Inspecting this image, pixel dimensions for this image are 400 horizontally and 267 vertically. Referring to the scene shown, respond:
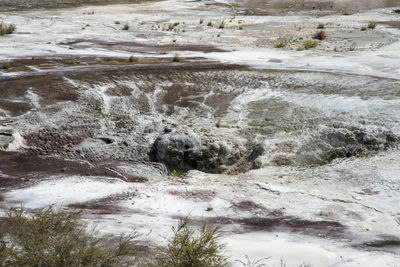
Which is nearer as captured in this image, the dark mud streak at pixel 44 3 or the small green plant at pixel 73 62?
the small green plant at pixel 73 62

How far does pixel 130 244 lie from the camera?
16.0ft

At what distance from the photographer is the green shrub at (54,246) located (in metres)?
4.01

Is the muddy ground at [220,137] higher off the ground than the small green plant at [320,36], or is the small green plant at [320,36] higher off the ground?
the small green plant at [320,36]

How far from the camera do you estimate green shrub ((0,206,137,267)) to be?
4.01m

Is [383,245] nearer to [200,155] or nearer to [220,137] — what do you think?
[200,155]

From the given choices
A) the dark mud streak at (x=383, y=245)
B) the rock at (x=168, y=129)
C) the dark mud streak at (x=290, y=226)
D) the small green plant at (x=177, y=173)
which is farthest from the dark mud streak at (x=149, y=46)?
the dark mud streak at (x=383, y=245)

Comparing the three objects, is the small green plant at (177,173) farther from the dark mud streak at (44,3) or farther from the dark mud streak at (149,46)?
the dark mud streak at (44,3)

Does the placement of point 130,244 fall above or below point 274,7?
below

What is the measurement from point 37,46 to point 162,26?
9.41 meters

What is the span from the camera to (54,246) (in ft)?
13.8

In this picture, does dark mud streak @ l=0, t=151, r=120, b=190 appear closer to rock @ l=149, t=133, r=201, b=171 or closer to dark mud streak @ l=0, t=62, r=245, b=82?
rock @ l=149, t=133, r=201, b=171

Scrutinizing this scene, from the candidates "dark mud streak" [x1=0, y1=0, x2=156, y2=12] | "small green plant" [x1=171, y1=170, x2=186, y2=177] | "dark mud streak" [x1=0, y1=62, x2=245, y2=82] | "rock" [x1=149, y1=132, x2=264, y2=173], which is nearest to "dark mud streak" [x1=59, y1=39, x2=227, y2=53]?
"dark mud streak" [x1=0, y1=62, x2=245, y2=82]

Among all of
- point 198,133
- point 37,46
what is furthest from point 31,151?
point 37,46

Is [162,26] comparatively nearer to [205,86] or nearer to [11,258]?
[205,86]
